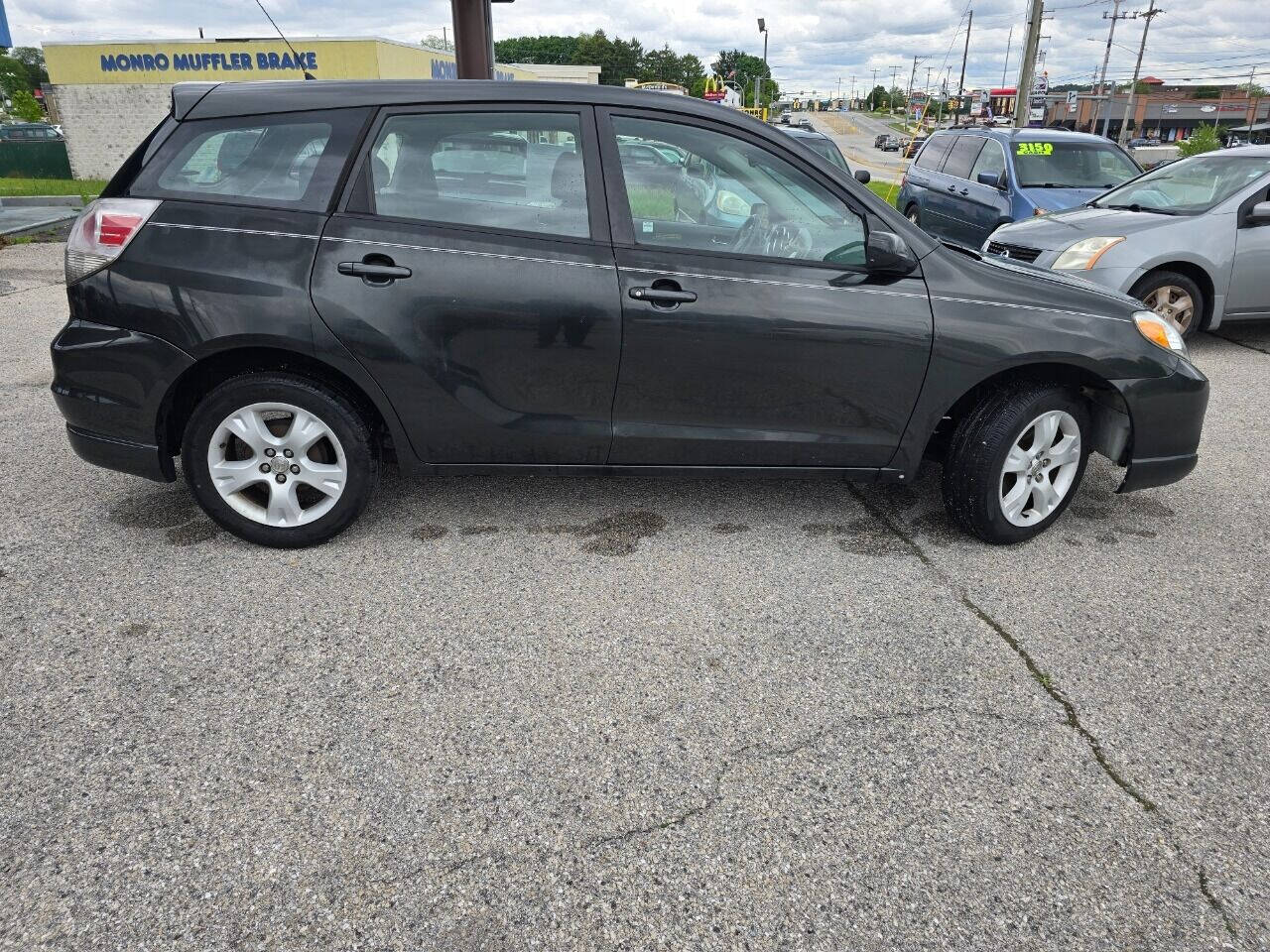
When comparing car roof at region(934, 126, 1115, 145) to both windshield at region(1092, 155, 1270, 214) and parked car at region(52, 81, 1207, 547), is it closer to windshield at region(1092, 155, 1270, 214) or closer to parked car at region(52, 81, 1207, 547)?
windshield at region(1092, 155, 1270, 214)

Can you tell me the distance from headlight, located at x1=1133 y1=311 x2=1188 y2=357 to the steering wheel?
57.3 inches

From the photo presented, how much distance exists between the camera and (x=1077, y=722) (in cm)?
278

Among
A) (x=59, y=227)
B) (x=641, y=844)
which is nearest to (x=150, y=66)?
(x=59, y=227)

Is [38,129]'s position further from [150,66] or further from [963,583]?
[963,583]

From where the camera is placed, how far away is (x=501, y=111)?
3.55 meters

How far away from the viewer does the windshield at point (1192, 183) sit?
7.45m

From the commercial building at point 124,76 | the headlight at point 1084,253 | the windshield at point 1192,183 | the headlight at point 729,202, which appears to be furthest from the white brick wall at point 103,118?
the headlight at point 729,202

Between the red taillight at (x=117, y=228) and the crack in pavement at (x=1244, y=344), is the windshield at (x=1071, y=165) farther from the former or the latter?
the red taillight at (x=117, y=228)

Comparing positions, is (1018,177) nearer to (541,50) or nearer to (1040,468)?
(1040,468)

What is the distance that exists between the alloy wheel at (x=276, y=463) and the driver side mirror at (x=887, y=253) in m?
2.16

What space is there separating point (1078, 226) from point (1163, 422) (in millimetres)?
4351

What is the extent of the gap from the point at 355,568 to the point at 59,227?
1437cm

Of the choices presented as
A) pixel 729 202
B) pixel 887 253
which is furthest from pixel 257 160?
pixel 887 253

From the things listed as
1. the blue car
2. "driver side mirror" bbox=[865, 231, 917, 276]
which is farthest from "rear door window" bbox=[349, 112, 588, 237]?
the blue car
